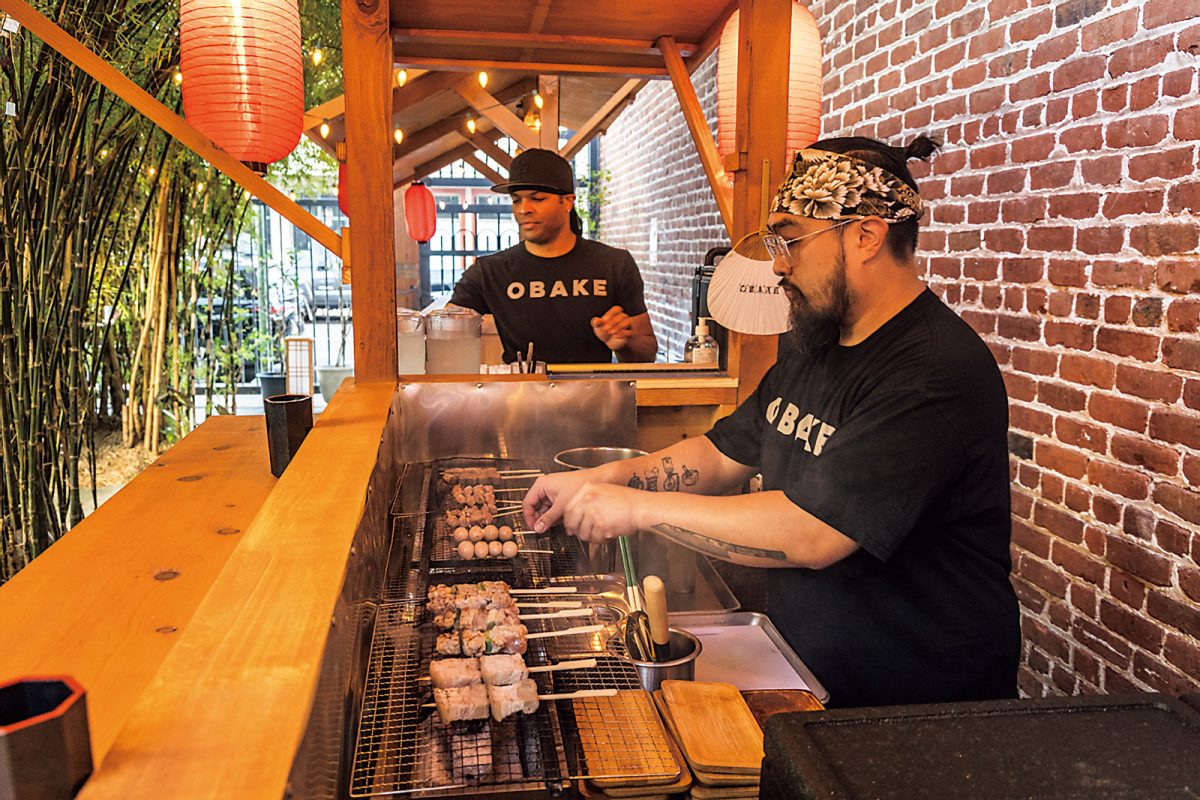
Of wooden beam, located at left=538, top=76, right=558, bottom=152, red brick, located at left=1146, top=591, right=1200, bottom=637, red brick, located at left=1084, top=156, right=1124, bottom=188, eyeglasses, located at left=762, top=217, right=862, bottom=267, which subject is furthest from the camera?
wooden beam, located at left=538, top=76, right=558, bottom=152

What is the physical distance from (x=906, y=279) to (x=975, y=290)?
62.0 inches

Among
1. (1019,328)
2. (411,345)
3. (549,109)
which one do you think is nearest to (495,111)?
(549,109)

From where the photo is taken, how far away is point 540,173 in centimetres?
362

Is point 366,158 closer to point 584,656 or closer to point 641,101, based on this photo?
point 584,656

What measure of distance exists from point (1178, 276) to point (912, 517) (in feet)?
4.07

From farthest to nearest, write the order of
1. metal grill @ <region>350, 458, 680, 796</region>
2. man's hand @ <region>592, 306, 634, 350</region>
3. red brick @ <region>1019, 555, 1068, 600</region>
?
man's hand @ <region>592, 306, 634, 350</region>
red brick @ <region>1019, 555, 1068, 600</region>
metal grill @ <region>350, 458, 680, 796</region>

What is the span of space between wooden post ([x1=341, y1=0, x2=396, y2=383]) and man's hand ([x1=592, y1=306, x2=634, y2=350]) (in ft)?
4.15

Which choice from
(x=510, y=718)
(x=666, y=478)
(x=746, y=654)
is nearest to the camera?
(x=510, y=718)

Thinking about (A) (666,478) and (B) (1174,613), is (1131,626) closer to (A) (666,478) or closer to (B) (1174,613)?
(B) (1174,613)

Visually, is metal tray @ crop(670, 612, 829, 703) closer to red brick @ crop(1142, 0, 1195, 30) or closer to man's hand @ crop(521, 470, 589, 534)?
man's hand @ crop(521, 470, 589, 534)

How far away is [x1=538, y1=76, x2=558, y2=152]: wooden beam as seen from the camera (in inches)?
249

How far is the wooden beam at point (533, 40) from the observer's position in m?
2.79

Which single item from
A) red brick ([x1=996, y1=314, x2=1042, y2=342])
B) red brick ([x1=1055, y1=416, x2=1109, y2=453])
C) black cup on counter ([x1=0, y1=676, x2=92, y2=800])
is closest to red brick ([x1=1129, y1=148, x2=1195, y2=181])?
red brick ([x1=996, y1=314, x2=1042, y2=342])

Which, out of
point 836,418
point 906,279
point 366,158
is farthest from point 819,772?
point 366,158
